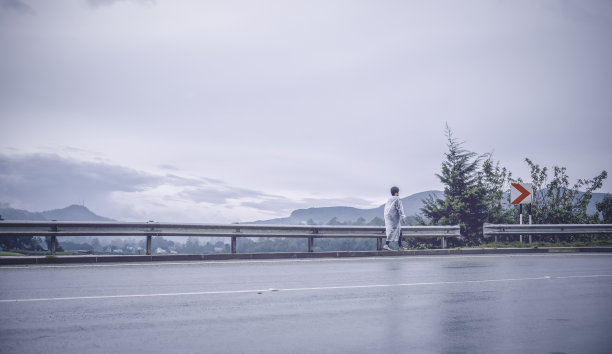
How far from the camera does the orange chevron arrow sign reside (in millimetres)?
19312

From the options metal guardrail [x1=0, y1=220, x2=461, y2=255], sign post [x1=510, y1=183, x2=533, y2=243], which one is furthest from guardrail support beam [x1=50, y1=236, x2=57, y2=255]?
sign post [x1=510, y1=183, x2=533, y2=243]

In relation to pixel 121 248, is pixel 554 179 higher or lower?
higher

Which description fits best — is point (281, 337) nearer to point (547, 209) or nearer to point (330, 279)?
point (330, 279)

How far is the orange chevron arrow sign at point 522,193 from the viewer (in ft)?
63.4

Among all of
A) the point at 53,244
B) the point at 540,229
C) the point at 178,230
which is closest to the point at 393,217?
the point at 178,230

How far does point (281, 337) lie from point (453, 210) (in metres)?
27.6

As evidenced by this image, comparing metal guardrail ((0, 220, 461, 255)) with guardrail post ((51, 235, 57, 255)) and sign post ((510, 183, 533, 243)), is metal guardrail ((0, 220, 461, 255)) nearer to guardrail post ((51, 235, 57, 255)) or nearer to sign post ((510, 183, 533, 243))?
guardrail post ((51, 235, 57, 255))

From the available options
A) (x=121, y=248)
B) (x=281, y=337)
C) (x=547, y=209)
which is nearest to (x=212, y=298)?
(x=281, y=337)

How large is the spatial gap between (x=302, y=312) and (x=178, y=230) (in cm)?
859

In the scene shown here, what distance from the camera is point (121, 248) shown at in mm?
13766

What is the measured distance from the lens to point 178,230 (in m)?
13.8

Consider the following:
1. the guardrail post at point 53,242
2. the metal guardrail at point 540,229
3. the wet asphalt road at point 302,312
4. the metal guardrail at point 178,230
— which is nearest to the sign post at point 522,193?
the metal guardrail at point 540,229

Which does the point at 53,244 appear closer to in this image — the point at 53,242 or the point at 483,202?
the point at 53,242

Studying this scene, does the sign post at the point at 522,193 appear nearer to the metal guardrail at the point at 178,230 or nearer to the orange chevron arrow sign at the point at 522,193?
the orange chevron arrow sign at the point at 522,193
